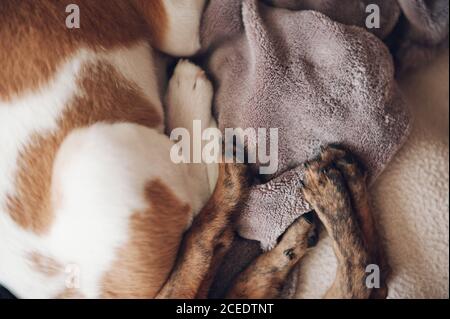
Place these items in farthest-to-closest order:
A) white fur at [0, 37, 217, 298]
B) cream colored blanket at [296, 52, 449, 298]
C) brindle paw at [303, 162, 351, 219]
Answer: cream colored blanket at [296, 52, 449, 298] → brindle paw at [303, 162, 351, 219] → white fur at [0, 37, 217, 298]

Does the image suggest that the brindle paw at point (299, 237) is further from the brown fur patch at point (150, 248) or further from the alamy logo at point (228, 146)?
the brown fur patch at point (150, 248)

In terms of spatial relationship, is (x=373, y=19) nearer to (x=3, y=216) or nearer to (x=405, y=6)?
(x=405, y=6)

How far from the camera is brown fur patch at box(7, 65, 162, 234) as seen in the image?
0.96 metres

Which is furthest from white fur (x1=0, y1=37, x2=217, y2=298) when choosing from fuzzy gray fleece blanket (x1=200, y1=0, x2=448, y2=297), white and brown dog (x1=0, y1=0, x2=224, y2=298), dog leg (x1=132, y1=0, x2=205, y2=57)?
fuzzy gray fleece blanket (x1=200, y1=0, x2=448, y2=297)

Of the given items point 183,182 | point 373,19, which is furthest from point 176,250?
point 373,19

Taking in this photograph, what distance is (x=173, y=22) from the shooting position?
1067 millimetres

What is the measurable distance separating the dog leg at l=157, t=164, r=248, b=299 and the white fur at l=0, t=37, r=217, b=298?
0.09 metres

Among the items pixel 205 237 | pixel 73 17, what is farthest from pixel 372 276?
pixel 73 17

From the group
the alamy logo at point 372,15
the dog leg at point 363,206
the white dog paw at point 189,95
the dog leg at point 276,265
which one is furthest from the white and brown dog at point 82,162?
the alamy logo at point 372,15

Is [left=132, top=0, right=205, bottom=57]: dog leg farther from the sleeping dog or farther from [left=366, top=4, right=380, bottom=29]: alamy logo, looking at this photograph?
[left=366, top=4, right=380, bottom=29]: alamy logo

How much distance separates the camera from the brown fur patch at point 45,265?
1.00 m

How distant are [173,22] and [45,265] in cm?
62

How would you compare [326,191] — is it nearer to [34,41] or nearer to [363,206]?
[363,206]

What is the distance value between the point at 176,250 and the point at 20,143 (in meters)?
0.41
